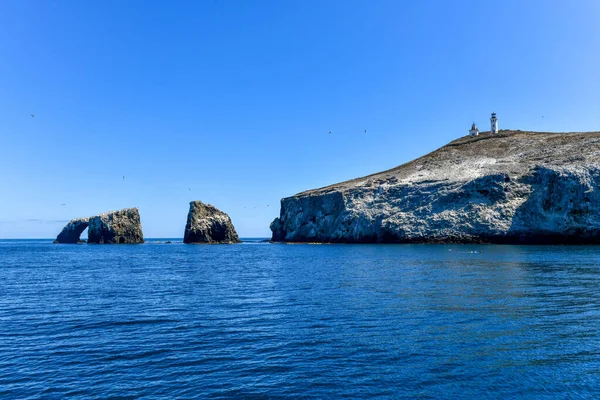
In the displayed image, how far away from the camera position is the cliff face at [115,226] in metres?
152

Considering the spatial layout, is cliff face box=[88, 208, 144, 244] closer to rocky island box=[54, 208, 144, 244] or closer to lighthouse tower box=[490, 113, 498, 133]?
rocky island box=[54, 208, 144, 244]

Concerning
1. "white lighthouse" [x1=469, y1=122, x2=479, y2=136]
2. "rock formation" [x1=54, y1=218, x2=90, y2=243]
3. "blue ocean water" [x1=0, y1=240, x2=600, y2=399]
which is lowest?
"blue ocean water" [x1=0, y1=240, x2=600, y2=399]

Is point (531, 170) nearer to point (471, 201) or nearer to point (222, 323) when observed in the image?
point (471, 201)

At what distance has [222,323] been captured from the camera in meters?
21.2

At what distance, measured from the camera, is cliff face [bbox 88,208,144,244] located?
500ft

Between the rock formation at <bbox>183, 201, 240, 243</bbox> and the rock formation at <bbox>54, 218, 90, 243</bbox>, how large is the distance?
46.8 meters

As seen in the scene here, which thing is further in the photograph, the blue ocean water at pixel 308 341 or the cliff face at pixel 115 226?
the cliff face at pixel 115 226

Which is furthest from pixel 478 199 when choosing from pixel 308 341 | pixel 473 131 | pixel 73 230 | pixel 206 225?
pixel 73 230

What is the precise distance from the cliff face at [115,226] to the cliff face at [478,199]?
206ft

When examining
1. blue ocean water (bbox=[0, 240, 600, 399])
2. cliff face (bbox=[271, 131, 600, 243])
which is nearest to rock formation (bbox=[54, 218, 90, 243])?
cliff face (bbox=[271, 131, 600, 243])

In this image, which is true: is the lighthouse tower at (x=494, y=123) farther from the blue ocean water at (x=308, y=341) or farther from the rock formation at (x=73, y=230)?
the rock formation at (x=73, y=230)

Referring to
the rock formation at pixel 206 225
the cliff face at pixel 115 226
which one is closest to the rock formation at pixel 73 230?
the cliff face at pixel 115 226

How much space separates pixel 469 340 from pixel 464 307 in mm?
7012

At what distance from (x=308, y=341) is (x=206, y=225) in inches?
5375
